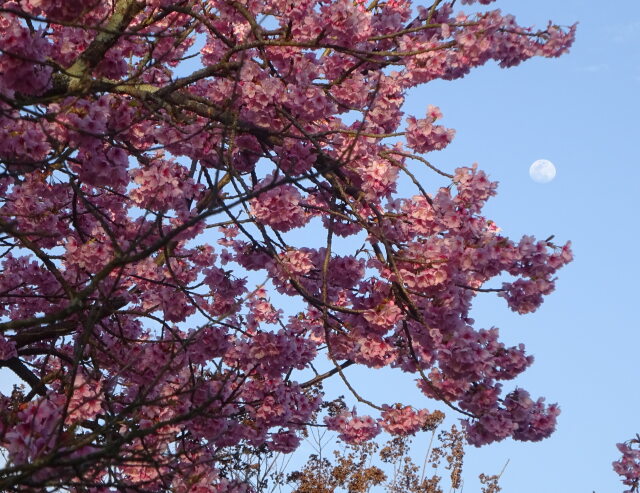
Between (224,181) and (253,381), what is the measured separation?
2.12 meters

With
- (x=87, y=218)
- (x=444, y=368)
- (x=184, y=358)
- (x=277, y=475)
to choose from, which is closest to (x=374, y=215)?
(x=444, y=368)

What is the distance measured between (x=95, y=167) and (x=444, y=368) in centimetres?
311

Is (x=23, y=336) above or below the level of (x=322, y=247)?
below

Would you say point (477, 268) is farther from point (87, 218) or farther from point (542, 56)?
point (87, 218)

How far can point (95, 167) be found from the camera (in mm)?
6324

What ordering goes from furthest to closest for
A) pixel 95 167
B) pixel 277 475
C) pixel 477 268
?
pixel 277 475 → pixel 477 268 → pixel 95 167

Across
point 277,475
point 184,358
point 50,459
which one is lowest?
point 50,459

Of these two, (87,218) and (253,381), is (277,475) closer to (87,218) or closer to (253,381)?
(253,381)

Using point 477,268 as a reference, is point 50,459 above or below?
below

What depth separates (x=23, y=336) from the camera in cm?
789

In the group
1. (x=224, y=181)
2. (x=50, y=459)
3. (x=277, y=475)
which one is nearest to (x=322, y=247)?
(x=224, y=181)

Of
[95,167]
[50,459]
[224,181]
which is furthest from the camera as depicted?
[224,181]

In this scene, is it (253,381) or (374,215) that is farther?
(253,381)

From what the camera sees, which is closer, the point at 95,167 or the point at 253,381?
the point at 95,167
